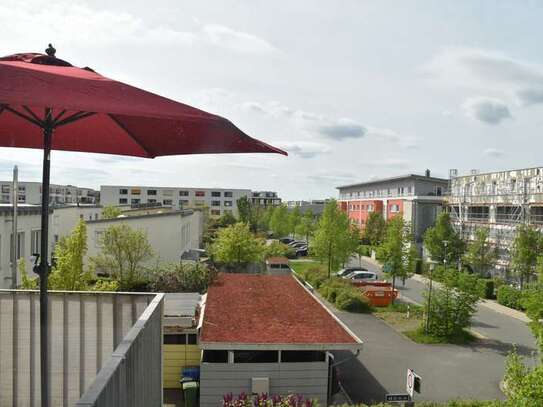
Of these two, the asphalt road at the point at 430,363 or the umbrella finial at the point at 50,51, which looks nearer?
the umbrella finial at the point at 50,51

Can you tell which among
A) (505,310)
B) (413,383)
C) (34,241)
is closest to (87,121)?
(413,383)

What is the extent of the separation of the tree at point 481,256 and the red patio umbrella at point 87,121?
3388cm

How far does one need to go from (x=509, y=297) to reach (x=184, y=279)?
739 inches

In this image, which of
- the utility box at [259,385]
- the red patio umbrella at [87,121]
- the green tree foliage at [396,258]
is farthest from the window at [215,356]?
the green tree foliage at [396,258]

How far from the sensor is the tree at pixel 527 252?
2922 cm

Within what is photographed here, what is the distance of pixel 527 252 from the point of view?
95.6 feet

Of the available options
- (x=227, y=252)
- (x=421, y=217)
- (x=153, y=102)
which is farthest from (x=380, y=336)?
(x=421, y=217)

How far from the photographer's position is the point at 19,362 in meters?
5.36

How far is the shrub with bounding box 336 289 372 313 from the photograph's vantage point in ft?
82.9

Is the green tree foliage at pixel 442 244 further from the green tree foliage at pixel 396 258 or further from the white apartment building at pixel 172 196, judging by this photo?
the white apartment building at pixel 172 196

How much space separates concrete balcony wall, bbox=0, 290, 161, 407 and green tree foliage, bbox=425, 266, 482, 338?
58.6ft

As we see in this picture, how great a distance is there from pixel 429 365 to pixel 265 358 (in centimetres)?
709

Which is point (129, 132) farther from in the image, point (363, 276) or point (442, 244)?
point (442, 244)

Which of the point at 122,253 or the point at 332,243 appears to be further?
the point at 332,243
